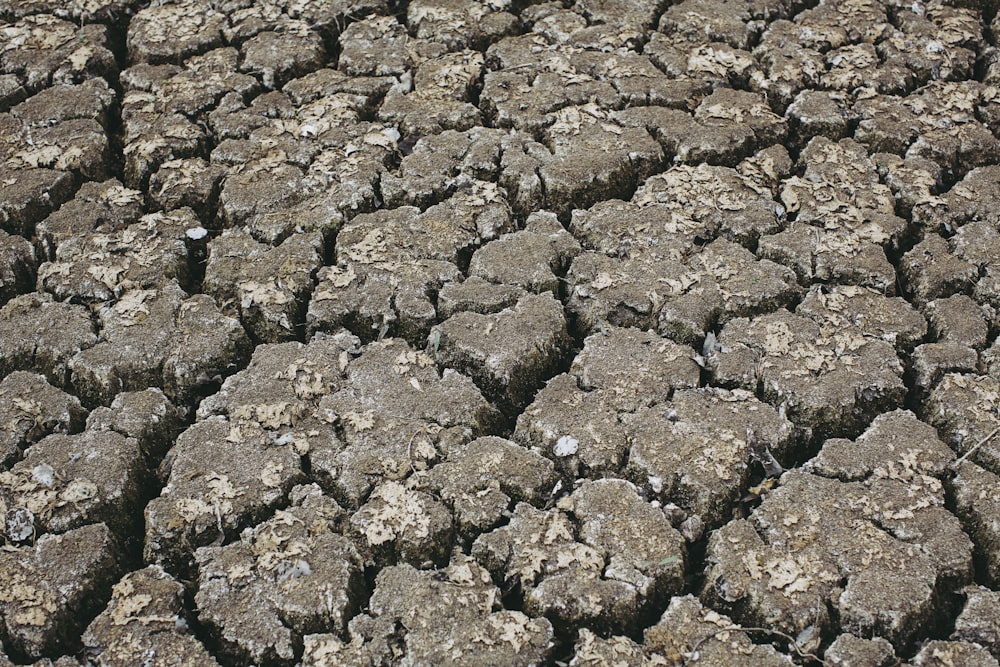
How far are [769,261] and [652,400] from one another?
57 centimetres

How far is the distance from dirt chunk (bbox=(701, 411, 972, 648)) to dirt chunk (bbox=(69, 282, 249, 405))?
1.20m

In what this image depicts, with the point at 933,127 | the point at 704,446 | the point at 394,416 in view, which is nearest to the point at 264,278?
the point at 394,416

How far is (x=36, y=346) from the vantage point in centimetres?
224

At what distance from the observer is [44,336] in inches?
88.9

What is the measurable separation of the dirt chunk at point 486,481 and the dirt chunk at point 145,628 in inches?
20.6

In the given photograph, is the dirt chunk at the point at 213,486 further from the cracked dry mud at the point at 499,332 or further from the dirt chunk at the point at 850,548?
the dirt chunk at the point at 850,548

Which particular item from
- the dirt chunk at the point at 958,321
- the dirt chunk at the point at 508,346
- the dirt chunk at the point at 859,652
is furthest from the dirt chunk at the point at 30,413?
the dirt chunk at the point at 958,321

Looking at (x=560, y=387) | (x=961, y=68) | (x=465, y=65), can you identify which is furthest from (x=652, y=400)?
(x=961, y=68)

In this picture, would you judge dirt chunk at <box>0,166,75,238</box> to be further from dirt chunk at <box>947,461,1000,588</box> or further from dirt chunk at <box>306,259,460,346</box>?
dirt chunk at <box>947,461,1000,588</box>

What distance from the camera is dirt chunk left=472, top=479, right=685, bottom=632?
178cm

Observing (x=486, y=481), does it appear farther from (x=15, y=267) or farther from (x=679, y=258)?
(x=15, y=267)

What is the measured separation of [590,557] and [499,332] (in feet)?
2.03

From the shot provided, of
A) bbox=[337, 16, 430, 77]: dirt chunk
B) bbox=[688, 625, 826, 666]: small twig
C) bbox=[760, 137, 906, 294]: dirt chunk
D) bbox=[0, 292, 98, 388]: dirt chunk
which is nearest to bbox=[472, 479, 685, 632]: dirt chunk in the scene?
bbox=[688, 625, 826, 666]: small twig

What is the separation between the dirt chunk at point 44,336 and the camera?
222 cm
